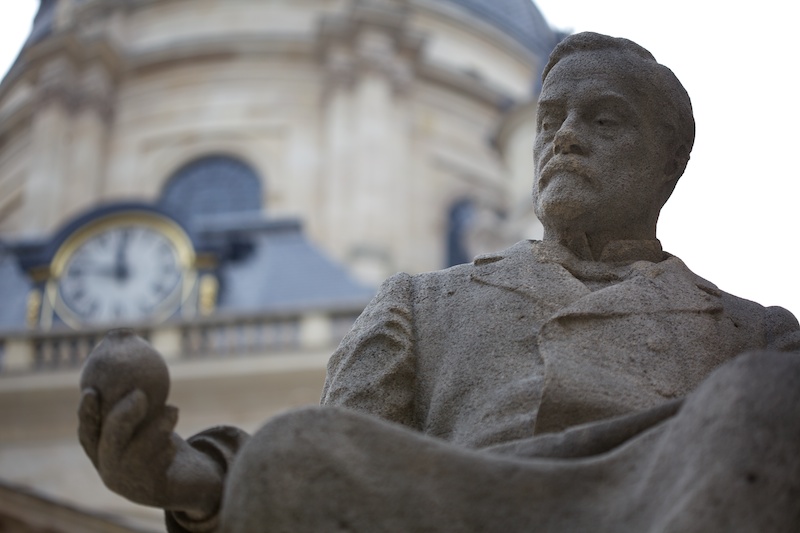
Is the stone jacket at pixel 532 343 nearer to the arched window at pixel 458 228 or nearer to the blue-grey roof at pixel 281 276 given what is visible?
the blue-grey roof at pixel 281 276

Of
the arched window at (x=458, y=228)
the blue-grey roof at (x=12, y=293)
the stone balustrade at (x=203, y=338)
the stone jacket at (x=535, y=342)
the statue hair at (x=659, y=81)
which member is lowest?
the stone jacket at (x=535, y=342)

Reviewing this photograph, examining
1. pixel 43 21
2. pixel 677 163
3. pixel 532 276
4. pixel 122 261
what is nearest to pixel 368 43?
pixel 43 21

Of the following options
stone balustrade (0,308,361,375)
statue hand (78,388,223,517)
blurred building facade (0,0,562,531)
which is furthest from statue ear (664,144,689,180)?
blurred building facade (0,0,562,531)

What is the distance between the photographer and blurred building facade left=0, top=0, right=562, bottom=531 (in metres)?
32.1

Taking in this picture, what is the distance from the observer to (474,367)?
3943mm

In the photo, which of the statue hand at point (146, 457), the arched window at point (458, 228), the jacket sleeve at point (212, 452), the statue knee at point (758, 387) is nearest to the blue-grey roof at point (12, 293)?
the arched window at point (458, 228)

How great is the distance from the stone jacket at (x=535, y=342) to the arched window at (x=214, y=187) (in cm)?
3369

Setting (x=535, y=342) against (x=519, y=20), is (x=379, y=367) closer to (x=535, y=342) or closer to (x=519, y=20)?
(x=535, y=342)

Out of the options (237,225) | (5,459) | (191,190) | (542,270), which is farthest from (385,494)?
(191,190)

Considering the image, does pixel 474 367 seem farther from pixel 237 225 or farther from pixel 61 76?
pixel 61 76

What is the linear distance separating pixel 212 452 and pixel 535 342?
27.8 inches

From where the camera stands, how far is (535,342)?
155 inches

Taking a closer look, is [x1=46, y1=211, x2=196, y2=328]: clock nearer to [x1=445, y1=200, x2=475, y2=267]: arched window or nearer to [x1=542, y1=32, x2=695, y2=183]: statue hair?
[x1=445, y1=200, x2=475, y2=267]: arched window

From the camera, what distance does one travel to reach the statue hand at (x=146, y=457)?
10.8ft
